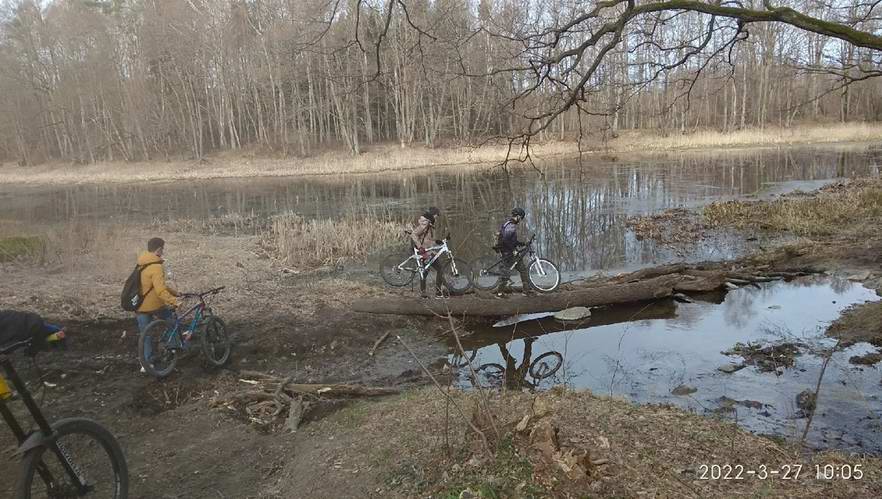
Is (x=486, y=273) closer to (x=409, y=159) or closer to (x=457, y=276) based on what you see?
(x=457, y=276)

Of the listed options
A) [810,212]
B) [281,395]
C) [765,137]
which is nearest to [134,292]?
[281,395]

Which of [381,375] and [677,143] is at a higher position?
[677,143]

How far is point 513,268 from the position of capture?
11.0 m

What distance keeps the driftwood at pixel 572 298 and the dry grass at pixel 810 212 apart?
570 centimetres

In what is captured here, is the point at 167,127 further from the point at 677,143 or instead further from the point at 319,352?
the point at 319,352

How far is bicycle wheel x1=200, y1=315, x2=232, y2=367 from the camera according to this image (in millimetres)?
7477

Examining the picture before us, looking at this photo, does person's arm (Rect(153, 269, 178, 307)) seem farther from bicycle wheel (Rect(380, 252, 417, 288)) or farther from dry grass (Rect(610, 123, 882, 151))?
dry grass (Rect(610, 123, 882, 151))

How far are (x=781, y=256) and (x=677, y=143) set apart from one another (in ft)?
113

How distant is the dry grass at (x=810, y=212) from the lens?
49.8 ft

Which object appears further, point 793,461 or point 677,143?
point 677,143

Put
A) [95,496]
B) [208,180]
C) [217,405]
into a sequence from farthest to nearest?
[208,180]
[217,405]
[95,496]

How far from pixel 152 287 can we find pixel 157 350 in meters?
0.81

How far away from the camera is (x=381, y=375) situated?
304 inches

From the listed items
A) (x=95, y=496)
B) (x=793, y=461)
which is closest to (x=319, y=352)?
(x=95, y=496)
